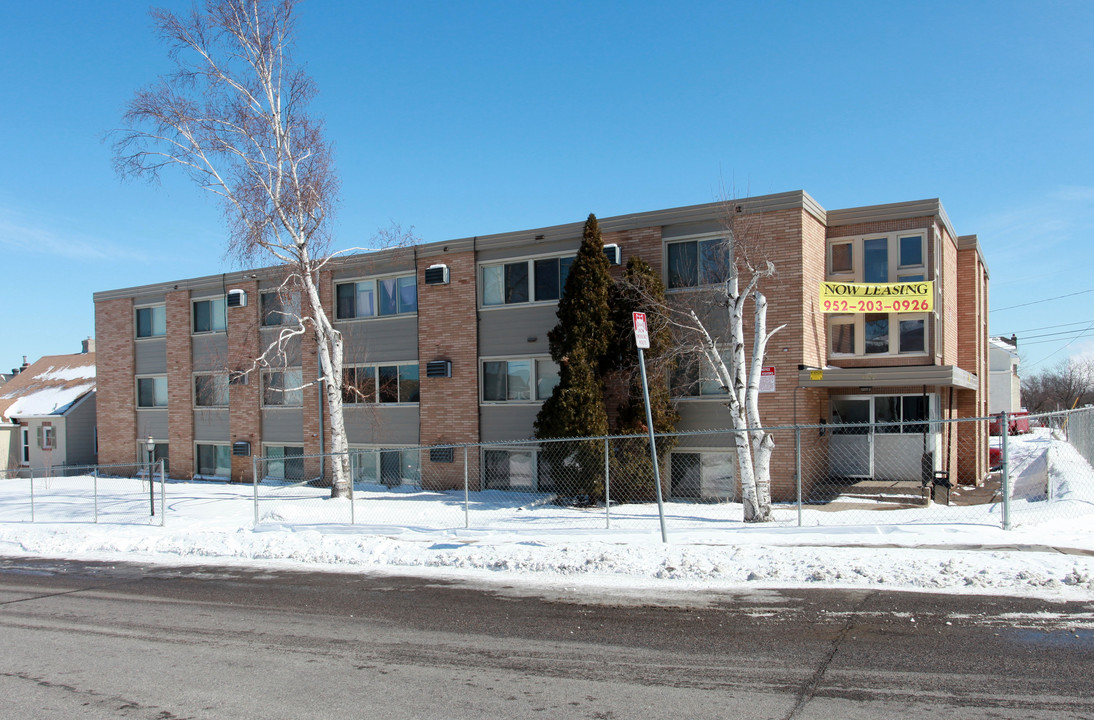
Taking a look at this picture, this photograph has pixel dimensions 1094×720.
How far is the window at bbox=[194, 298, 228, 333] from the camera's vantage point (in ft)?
82.0

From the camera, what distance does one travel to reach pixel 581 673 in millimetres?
5762

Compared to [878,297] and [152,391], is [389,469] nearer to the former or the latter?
[152,391]

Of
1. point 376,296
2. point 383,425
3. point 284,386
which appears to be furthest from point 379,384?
point 284,386

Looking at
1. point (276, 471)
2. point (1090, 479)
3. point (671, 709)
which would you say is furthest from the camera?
point (276, 471)

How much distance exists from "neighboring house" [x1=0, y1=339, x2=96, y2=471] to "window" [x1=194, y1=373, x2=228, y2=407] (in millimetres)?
8709

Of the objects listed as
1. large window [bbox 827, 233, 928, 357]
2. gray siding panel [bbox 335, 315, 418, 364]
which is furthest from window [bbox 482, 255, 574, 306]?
large window [bbox 827, 233, 928, 357]

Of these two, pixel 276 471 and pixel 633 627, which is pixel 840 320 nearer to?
pixel 633 627

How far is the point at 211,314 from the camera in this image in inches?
995

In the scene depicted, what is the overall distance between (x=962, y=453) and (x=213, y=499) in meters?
19.5

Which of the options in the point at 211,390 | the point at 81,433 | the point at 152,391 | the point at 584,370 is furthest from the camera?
the point at 81,433

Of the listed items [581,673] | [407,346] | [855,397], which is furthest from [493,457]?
[581,673]

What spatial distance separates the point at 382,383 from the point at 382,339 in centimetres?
124

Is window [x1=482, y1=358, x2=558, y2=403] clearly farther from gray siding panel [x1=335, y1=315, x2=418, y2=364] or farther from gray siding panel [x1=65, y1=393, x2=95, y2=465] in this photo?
gray siding panel [x1=65, y1=393, x2=95, y2=465]

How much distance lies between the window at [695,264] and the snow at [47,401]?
25.5 m
